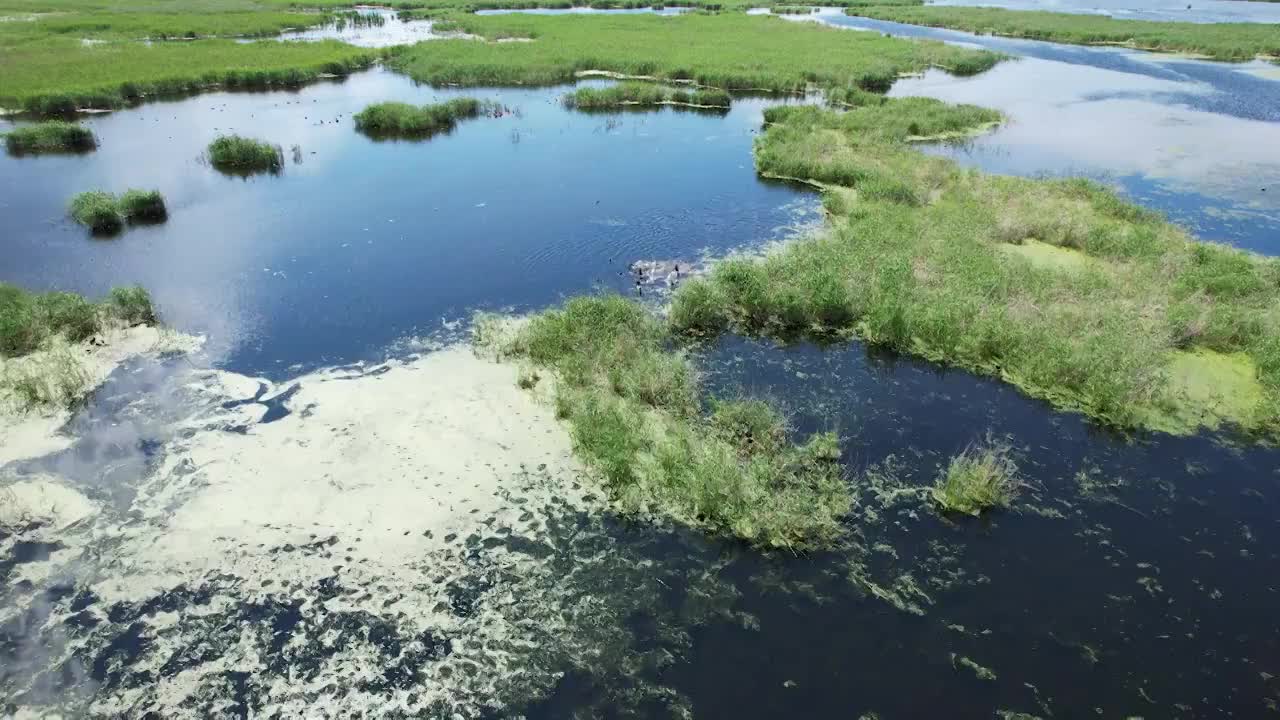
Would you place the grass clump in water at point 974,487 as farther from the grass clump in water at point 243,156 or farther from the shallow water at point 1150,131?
the grass clump in water at point 243,156

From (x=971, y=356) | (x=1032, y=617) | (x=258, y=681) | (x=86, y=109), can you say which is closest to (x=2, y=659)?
(x=258, y=681)

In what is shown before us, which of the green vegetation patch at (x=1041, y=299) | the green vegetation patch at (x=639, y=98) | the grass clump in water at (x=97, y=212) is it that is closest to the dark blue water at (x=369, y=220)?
the grass clump in water at (x=97, y=212)

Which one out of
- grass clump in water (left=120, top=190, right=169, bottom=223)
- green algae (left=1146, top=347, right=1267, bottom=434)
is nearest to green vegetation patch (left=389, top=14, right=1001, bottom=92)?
grass clump in water (left=120, top=190, right=169, bottom=223)

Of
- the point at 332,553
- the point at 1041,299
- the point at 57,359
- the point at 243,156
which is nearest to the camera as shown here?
the point at 332,553

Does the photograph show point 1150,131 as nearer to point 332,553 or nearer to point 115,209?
point 332,553

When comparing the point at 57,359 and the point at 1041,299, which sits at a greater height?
the point at 1041,299

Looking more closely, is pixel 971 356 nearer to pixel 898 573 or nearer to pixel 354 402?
pixel 898 573

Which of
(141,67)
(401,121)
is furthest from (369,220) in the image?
(141,67)

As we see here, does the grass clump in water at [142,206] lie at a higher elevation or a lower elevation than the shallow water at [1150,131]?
lower
